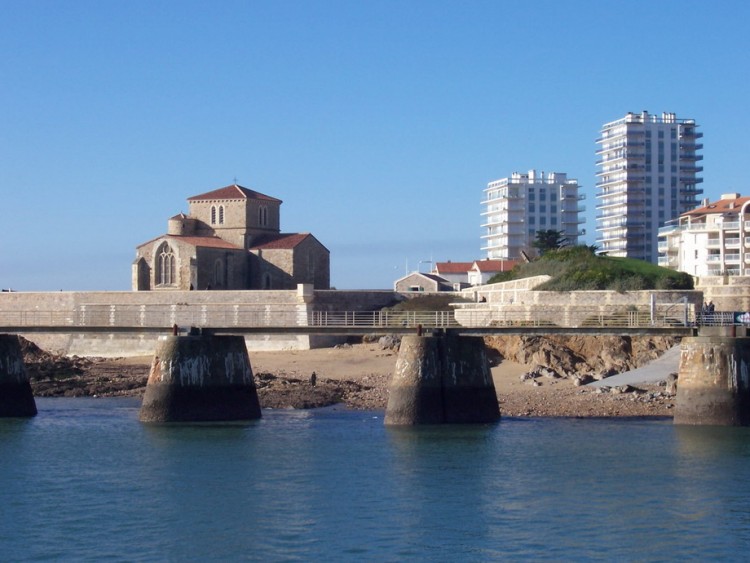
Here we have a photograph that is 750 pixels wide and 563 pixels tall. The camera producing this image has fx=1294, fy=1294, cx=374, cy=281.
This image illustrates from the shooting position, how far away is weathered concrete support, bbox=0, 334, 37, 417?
46.3 meters

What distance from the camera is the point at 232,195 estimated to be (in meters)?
84.9

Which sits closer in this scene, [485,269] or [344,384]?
[344,384]

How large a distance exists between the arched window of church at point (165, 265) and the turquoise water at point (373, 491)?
35077 millimetres

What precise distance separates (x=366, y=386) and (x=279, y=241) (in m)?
30.0

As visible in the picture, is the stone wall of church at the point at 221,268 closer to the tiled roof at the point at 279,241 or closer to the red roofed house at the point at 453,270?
the tiled roof at the point at 279,241

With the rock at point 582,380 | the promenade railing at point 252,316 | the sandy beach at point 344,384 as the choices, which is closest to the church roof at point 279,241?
the promenade railing at point 252,316

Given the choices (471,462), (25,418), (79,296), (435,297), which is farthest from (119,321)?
(471,462)

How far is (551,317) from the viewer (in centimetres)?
5738

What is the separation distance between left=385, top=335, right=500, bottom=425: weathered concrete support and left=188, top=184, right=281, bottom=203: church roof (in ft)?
144

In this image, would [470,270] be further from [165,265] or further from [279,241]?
[165,265]

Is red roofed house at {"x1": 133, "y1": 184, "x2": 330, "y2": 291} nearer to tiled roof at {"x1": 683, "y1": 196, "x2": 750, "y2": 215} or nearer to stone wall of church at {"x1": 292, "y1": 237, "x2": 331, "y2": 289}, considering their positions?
stone wall of church at {"x1": 292, "y1": 237, "x2": 331, "y2": 289}

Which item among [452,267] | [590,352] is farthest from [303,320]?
[452,267]

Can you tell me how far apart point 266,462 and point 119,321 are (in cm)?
4032

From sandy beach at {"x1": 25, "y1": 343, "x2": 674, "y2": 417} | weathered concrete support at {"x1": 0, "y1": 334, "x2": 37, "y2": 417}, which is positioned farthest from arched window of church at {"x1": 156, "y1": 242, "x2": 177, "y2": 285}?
weathered concrete support at {"x1": 0, "y1": 334, "x2": 37, "y2": 417}
